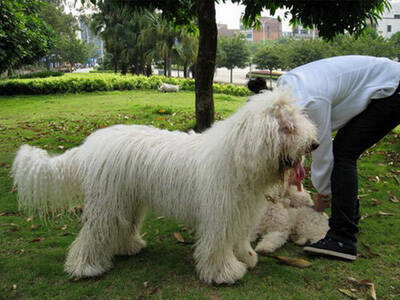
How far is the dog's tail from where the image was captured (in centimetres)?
312

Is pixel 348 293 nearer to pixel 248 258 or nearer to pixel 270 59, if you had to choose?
pixel 248 258

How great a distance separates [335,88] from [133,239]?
2444 millimetres

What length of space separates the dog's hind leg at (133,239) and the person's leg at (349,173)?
1.68 m

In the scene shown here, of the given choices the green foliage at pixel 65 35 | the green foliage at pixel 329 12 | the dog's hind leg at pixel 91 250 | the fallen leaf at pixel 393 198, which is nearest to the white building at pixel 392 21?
the green foliage at pixel 65 35

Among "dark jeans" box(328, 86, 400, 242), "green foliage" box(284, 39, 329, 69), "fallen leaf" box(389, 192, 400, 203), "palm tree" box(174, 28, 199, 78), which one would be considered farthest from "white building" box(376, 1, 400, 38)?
"dark jeans" box(328, 86, 400, 242)

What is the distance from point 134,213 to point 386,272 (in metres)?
2.39

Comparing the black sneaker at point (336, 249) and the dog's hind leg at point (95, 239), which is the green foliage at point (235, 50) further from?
the dog's hind leg at point (95, 239)

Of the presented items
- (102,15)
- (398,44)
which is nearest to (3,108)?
(102,15)

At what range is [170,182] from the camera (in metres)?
3.11

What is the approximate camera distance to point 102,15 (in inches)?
1538

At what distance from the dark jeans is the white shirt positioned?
0.26 feet

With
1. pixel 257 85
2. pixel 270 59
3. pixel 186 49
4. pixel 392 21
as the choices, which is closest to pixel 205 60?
pixel 257 85

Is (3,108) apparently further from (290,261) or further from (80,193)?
(290,261)

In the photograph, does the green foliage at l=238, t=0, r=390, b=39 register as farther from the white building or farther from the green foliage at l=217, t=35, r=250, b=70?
the white building
